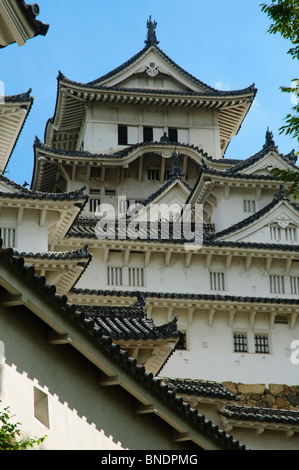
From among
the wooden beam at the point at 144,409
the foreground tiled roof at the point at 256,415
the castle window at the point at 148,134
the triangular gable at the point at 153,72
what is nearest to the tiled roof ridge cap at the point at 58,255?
the foreground tiled roof at the point at 256,415

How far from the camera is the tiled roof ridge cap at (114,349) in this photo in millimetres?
12930

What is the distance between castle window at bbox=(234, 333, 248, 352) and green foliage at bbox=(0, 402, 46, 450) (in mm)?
26302

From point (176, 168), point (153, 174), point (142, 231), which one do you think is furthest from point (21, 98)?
point (153, 174)

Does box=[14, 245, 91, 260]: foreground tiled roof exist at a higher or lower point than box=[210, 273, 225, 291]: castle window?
lower

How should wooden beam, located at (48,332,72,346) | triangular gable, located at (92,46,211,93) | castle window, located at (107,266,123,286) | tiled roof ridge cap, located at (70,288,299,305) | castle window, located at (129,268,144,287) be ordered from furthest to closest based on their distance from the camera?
triangular gable, located at (92,46,211,93), castle window, located at (129,268,144,287), castle window, located at (107,266,123,286), tiled roof ridge cap, located at (70,288,299,305), wooden beam, located at (48,332,72,346)

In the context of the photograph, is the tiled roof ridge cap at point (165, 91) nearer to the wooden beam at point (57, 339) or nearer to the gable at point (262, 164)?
the gable at point (262, 164)

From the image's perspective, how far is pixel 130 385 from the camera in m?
14.0

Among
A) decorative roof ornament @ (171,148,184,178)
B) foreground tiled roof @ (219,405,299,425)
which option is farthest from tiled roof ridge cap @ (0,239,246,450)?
decorative roof ornament @ (171,148,184,178)

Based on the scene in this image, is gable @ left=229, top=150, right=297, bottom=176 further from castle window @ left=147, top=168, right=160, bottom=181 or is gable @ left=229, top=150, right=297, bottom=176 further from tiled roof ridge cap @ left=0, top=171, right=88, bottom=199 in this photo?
tiled roof ridge cap @ left=0, top=171, right=88, bottom=199

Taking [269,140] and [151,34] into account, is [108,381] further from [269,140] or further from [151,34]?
[151,34]

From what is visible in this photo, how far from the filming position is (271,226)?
1646 inches

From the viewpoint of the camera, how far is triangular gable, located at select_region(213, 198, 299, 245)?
135 feet

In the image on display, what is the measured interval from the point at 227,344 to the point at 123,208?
525 inches

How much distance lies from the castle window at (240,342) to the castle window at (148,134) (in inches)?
695
